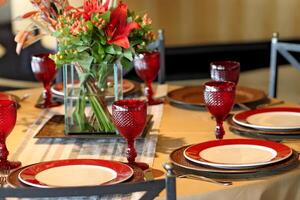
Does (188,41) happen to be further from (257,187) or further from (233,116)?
(257,187)

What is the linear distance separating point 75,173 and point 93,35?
1.46 ft

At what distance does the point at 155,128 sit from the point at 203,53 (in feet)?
9.69

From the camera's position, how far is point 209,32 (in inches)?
207

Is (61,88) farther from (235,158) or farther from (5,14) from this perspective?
(5,14)

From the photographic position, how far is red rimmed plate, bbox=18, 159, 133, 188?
166 centimetres

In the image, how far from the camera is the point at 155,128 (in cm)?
224

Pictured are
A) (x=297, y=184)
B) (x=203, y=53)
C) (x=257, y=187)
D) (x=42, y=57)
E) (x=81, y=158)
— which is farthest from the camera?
(x=203, y=53)

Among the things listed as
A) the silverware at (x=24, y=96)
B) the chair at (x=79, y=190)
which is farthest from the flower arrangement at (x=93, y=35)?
the chair at (x=79, y=190)

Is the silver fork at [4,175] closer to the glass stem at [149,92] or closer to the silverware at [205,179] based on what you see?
the silverware at [205,179]

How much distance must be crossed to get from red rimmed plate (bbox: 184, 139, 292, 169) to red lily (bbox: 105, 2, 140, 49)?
0.37 meters

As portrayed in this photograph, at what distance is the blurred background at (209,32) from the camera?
16.9ft

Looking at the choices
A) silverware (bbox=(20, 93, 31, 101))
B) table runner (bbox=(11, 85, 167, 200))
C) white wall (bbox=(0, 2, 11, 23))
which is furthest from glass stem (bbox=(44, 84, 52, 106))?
white wall (bbox=(0, 2, 11, 23))

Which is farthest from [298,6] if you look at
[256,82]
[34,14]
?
[34,14]

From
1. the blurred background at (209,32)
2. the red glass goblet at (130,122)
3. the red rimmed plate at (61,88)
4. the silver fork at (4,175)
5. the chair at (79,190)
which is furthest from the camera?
the blurred background at (209,32)
